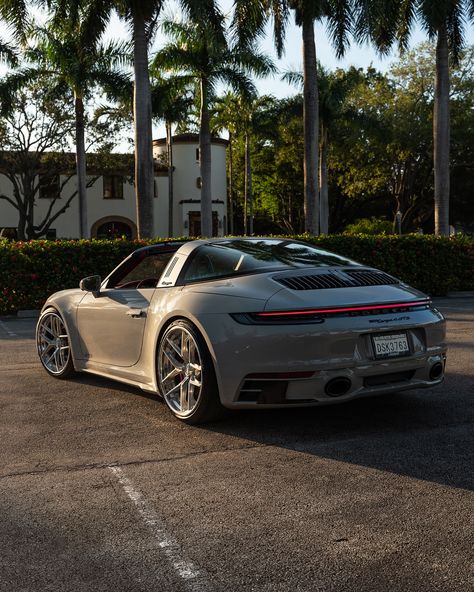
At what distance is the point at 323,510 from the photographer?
3.46m

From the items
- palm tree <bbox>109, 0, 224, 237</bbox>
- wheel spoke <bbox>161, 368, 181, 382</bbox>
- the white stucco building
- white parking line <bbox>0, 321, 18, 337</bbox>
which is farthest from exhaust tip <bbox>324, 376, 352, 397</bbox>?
the white stucco building

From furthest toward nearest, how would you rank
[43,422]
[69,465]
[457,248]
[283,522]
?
[457,248], [43,422], [69,465], [283,522]

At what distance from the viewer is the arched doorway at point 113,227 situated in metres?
49.7

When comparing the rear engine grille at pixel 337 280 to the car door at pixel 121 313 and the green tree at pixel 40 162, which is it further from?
the green tree at pixel 40 162

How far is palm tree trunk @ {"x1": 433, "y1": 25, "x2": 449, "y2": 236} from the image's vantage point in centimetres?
2298

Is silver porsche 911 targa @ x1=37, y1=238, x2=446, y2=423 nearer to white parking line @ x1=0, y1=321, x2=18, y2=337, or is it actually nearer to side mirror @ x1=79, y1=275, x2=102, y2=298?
side mirror @ x1=79, y1=275, x2=102, y2=298

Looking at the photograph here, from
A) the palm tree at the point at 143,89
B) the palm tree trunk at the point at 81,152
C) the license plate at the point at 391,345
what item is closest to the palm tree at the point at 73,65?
the palm tree trunk at the point at 81,152

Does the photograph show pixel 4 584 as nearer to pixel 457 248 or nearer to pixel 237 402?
pixel 237 402

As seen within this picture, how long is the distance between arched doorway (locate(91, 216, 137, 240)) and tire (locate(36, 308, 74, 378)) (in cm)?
4265

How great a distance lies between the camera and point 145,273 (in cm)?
660

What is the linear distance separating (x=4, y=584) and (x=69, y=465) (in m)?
1.55

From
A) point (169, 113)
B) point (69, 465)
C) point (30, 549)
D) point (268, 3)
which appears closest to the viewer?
point (30, 549)

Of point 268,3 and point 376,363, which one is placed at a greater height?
point 268,3

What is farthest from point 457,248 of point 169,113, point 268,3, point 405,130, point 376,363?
point 405,130
